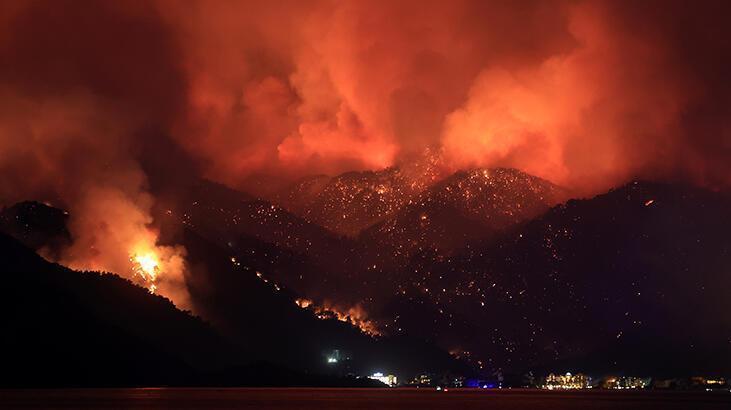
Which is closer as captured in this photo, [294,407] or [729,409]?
[294,407]

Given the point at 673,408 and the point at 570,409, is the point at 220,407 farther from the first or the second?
the point at 673,408

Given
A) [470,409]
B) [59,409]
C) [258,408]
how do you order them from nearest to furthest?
[59,409] → [258,408] → [470,409]

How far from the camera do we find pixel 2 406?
402 ft

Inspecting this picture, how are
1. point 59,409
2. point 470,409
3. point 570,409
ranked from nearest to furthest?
1. point 59,409
2. point 470,409
3. point 570,409

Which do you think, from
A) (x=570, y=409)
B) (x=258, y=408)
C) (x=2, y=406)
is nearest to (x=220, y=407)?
(x=258, y=408)

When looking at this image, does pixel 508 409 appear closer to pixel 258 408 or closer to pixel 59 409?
pixel 258 408

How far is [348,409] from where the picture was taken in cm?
13288

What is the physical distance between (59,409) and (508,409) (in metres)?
65.6

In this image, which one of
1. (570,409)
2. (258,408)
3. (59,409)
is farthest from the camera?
(570,409)

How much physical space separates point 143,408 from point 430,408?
41.4 meters

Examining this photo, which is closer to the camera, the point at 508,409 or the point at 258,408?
the point at 258,408

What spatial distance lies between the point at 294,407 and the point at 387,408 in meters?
13.4

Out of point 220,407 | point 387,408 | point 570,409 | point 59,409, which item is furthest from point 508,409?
point 59,409

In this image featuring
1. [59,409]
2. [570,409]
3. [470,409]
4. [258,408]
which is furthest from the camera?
[570,409]
